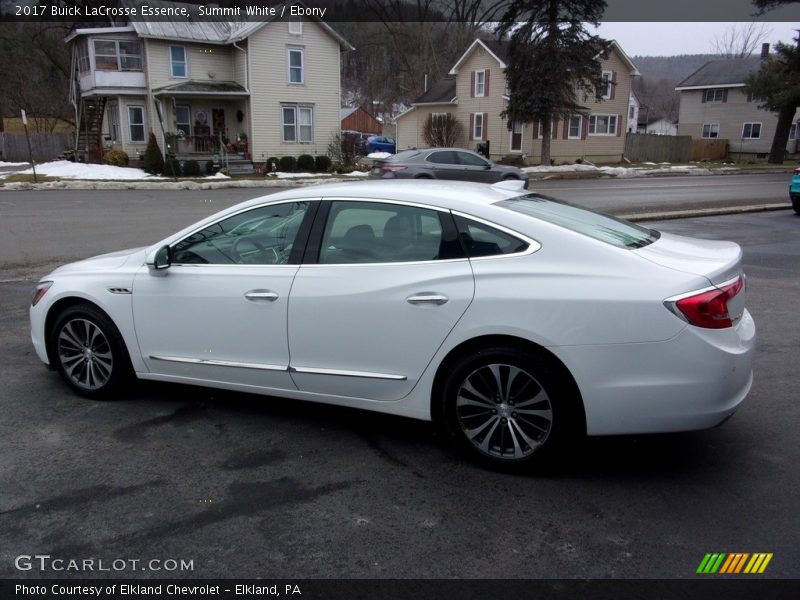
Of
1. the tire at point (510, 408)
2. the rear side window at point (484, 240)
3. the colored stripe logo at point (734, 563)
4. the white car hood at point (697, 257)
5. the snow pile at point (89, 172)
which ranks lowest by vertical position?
the colored stripe logo at point (734, 563)

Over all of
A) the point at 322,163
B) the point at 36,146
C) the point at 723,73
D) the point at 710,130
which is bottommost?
the point at 322,163

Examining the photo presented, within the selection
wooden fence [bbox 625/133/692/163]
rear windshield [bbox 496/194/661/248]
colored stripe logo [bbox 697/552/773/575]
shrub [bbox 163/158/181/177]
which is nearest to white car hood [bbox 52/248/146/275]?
rear windshield [bbox 496/194/661/248]

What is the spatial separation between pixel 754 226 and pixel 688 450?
1128 centimetres

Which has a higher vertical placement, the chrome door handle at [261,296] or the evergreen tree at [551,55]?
the evergreen tree at [551,55]

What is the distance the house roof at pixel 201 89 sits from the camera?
32.2 m

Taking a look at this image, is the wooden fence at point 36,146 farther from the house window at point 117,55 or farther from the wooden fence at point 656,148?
the wooden fence at point 656,148

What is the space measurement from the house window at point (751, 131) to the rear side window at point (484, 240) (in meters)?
60.5

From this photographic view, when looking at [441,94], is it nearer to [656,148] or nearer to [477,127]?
[477,127]

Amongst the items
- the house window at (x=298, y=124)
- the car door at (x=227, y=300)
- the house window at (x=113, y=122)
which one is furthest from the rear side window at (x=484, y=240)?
the house window at (x=113, y=122)

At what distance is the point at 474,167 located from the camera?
73.5 ft

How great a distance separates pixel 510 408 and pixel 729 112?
2443 inches

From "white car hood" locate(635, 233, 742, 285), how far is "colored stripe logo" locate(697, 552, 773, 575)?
134cm

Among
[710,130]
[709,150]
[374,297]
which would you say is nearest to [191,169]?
[374,297]

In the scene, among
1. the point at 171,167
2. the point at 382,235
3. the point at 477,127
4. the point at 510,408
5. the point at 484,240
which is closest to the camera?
the point at 510,408
